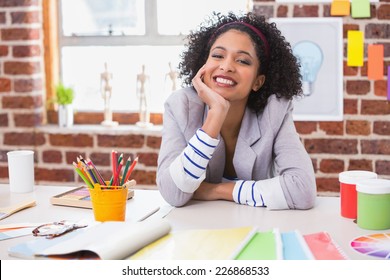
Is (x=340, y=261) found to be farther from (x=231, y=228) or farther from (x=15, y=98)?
(x=15, y=98)

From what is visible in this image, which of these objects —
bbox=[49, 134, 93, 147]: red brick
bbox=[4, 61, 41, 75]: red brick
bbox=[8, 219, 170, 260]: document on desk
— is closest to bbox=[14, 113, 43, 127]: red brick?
bbox=[49, 134, 93, 147]: red brick

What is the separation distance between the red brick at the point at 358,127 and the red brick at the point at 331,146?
4cm

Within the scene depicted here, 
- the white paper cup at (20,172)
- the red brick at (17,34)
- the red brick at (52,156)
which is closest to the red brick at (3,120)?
the red brick at (52,156)

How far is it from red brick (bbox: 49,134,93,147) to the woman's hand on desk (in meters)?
1.41

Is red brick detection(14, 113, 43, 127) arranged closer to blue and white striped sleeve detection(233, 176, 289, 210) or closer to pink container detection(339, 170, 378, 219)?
blue and white striped sleeve detection(233, 176, 289, 210)

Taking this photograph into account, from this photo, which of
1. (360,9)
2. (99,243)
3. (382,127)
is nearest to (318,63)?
(360,9)

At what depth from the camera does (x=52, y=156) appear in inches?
119

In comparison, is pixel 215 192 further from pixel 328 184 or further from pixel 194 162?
pixel 328 184

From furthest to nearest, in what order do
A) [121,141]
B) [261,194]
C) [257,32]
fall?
[121,141]
[257,32]
[261,194]

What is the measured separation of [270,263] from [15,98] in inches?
86.2

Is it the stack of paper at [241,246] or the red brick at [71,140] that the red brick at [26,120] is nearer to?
the red brick at [71,140]

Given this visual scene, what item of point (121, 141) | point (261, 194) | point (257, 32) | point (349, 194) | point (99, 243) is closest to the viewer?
point (99, 243)

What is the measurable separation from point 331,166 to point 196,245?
1647mm

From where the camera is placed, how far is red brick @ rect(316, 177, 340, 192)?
9.08 ft
